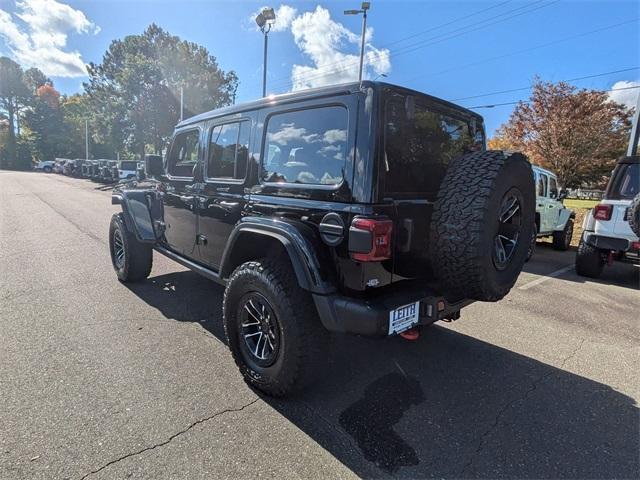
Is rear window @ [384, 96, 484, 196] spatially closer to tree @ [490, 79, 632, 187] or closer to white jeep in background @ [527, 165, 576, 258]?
white jeep in background @ [527, 165, 576, 258]

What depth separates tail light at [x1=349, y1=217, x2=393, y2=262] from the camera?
2104mm

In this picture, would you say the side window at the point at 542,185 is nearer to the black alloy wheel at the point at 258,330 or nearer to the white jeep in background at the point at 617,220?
the white jeep in background at the point at 617,220

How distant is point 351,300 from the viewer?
7.29 ft

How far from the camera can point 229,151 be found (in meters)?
3.35

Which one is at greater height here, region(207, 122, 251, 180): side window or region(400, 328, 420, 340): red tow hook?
region(207, 122, 251, 180): side window

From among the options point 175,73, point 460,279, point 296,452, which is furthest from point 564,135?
point 175,73

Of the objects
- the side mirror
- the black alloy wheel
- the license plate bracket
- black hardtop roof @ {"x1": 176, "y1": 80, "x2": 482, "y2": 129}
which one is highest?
black hardtop roof @ {"x1": 176, "y1": 80, "x2": 482, "y2": 129}

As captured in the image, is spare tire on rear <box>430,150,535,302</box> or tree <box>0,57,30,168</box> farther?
Answer: tree <box>0,57,30,168</box>

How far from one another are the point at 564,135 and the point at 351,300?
18.3 m

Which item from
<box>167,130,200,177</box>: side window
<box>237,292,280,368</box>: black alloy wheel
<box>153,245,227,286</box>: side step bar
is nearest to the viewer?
<box>237,292,280,368</box>: black alloy wheel

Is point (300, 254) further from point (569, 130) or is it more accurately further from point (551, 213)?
point (569, 130)

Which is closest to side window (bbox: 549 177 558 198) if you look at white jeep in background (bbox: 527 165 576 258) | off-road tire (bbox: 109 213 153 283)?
white jeep in background (bbox: 527 165 576 258)

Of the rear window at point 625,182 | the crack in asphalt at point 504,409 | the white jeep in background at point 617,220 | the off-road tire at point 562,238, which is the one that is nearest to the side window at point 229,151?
the crack in asphalt at point 504,409

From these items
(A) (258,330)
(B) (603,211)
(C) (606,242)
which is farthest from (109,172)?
(C) (606,242)
